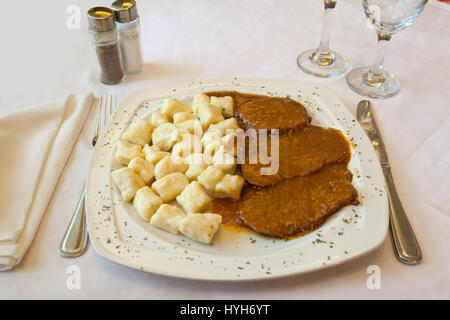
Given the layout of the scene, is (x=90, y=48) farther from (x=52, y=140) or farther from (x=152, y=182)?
(x=152, y=182)

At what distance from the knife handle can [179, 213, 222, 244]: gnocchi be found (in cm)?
67

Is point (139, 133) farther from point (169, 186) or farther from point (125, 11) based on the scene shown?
point (125, 11)

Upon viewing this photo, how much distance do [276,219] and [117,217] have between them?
609 millimetres

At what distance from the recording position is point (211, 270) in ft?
4.33

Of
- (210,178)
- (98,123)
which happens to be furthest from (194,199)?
(98,123)

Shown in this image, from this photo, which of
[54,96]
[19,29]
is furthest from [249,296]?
[19,29]

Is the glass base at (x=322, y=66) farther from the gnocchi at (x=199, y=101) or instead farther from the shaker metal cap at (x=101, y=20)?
the shaker metal cap at (x=101, y=20)

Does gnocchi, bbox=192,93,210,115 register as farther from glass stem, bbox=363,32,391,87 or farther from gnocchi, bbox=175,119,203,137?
glass stem, bbox=363,32,391,87

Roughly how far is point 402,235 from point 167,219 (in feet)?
2.89

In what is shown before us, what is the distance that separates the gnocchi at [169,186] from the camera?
1605 millimetres

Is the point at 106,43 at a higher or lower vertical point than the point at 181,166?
higher

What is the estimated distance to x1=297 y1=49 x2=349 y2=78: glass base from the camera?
2365 millimetres

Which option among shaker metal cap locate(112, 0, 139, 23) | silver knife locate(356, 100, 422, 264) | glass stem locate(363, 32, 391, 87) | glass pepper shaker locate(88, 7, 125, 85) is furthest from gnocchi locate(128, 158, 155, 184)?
glass stem locate(363, 32, 391, 87)

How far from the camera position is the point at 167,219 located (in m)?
1.48
